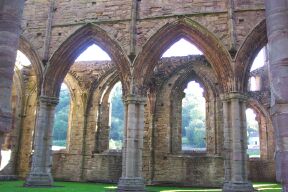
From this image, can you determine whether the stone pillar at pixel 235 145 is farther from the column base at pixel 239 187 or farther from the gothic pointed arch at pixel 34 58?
the gothic pointed arch at pixel 34 58

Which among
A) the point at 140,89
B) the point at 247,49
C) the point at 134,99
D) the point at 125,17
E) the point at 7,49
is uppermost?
the point at 125,17

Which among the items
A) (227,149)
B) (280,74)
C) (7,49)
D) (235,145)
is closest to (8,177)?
(227,149)

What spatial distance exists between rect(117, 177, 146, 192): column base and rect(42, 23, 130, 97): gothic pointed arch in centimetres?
351

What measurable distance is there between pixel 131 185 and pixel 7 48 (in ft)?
21.0

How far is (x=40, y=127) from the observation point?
1034 cm

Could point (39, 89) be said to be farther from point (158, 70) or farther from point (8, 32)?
point (8, 32)

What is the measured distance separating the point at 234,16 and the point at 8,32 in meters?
7.62

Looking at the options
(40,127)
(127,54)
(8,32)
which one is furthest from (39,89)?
(8,32)

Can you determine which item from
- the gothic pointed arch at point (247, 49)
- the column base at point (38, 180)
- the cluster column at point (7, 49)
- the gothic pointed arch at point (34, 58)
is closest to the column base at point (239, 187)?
the gothic pointed arch at point (247, 49)

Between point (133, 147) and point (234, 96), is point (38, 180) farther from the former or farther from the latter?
point (234, 96)

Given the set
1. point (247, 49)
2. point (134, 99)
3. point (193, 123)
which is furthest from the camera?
point (193, 123)

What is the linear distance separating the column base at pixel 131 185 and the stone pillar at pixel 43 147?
2507mm

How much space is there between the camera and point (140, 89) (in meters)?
9.95

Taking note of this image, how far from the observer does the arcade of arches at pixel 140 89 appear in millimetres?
9453
